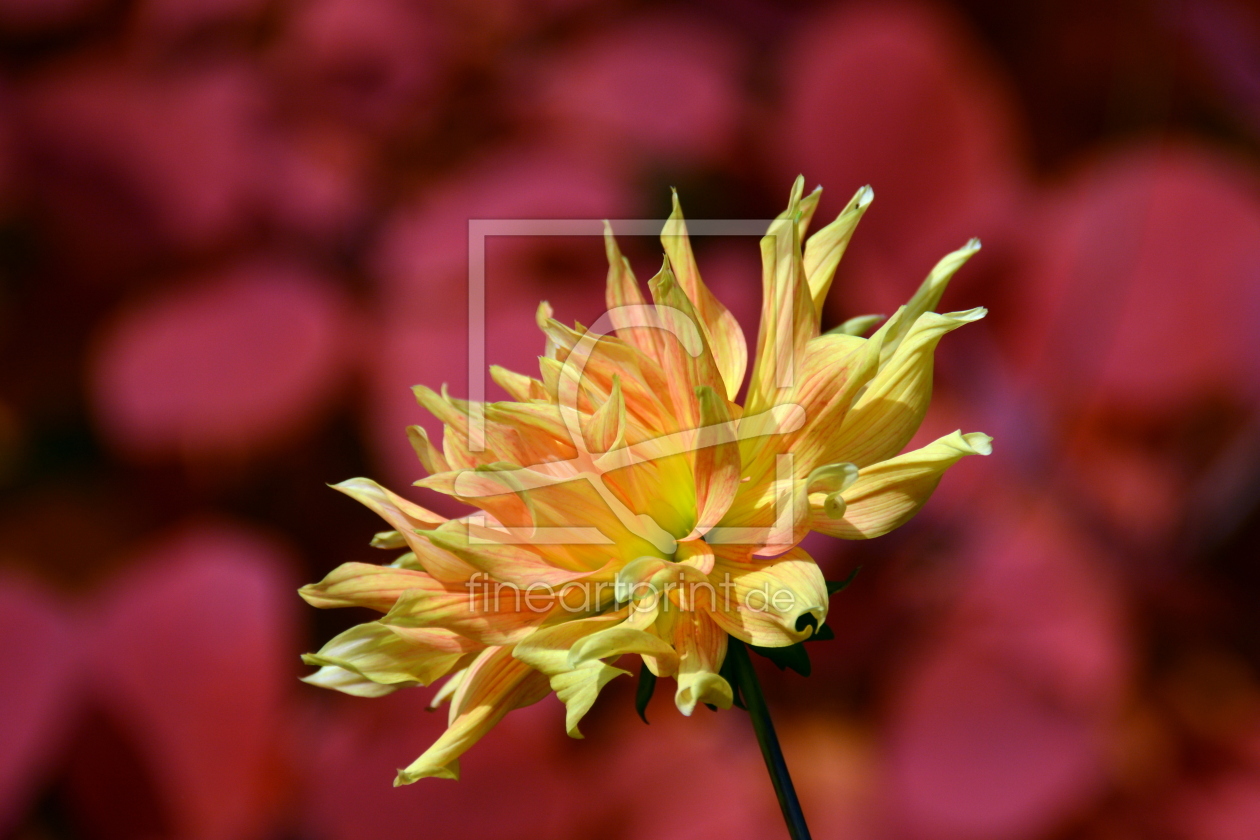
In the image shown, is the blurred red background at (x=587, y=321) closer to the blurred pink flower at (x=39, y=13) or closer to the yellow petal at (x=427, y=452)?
the blurred pink flower at (x=39, y=13)

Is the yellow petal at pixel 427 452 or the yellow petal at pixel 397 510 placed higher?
the yellow petal at pixel 427 452

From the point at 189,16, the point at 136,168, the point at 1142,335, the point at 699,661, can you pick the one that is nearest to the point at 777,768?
the point at 699,661

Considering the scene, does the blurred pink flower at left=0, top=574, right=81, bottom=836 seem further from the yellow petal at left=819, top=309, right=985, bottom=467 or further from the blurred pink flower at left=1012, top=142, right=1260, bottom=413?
the blurred pink flower at left=1012, top=142, right=1260, bottom=413

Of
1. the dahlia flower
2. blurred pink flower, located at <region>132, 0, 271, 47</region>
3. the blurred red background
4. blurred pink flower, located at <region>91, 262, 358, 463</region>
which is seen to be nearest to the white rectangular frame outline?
the blurred red background

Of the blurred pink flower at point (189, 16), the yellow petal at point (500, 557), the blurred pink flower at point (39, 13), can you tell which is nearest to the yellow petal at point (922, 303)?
the yellow petal at point (500, 557)

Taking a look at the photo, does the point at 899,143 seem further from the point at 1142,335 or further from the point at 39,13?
the point at 39,13

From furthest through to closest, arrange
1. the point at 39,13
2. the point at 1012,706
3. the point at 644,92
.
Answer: the point at 39,13
the point at 644,92
the point at 1012,706
